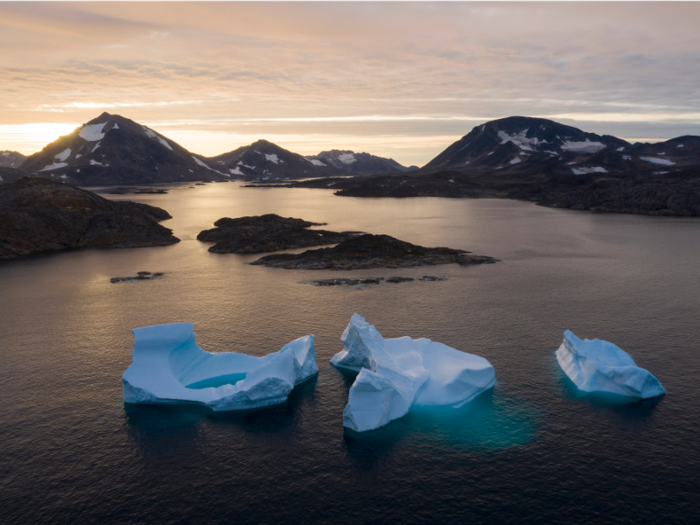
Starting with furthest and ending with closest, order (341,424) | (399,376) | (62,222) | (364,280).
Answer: (62,222), (364,280), (399,376), (341,424)

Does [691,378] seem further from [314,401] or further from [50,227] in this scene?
[50,227]

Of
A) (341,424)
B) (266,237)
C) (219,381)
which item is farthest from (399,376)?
(266,237)

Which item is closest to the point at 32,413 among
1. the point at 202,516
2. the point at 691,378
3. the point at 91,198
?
the point at 202,516

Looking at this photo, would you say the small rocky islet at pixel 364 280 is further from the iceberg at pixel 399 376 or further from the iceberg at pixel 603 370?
the iceberg at pixel 603 370

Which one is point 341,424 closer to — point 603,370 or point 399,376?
point 399,376

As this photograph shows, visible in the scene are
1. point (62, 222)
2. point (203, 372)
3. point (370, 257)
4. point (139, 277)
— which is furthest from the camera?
point (62, 222)

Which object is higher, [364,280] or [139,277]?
[364,280]

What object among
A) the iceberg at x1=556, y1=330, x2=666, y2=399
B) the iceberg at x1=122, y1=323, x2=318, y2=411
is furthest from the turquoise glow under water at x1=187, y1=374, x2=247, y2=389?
the iceberg at x1=556, y1=330, x2=666, y2=399
